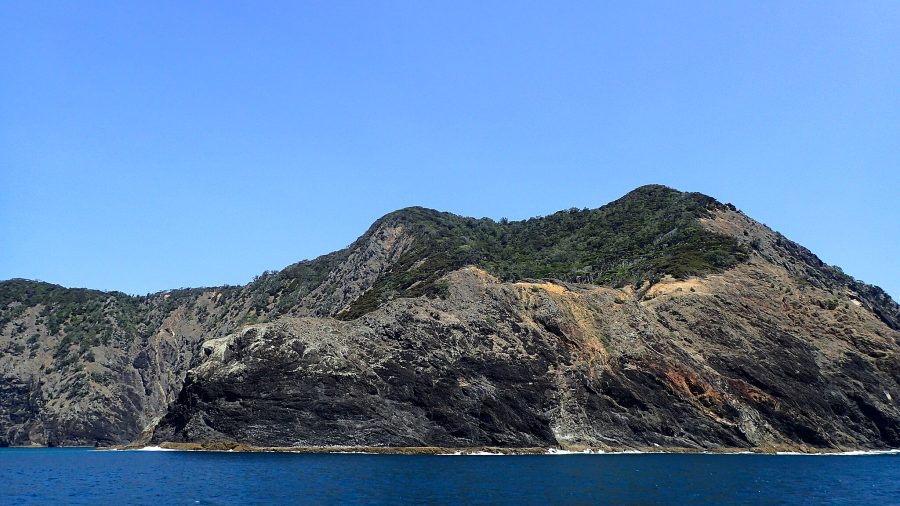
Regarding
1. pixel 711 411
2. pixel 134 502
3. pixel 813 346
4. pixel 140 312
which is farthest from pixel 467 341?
pixel 140 312

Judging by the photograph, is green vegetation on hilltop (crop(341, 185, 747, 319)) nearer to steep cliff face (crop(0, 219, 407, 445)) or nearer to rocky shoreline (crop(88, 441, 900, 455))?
steep cliff face (crop(0, 219, 407, 445))

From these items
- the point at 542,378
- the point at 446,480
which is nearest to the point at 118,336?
the point at 542,378

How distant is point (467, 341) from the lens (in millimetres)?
102312

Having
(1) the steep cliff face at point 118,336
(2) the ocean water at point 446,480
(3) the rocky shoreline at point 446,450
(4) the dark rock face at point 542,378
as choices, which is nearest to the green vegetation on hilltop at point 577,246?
(4) the dark rock face at point 542,378

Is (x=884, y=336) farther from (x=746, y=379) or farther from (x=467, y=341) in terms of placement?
(x=467, y=341)

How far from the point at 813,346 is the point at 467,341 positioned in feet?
173

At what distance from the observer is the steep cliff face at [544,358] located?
9350cm

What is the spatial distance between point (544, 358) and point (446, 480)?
4822cm

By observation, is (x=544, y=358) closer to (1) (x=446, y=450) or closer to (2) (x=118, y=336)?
(1) (x=446, y=450)

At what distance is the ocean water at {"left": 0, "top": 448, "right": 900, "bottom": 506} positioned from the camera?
4734cm

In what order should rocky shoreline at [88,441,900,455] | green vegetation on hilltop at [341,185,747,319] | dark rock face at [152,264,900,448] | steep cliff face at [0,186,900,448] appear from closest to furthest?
rocky shoreline at [88,441,900,455], dark rock face at [152,264,900,448], steep cliff face at [0,186,900,448], green vegetation on hilltop at [341,185,747,319]

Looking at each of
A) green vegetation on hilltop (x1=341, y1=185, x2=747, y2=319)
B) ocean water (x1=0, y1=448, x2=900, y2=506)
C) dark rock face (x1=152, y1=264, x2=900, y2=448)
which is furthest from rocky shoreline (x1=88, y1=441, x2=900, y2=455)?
green vegetation on hilltop (x1=341, y1=185, x2=747, y2=319)

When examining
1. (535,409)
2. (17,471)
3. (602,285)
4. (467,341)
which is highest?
(602,285)

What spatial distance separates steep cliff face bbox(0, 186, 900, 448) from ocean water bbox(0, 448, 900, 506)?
9.73 meters
